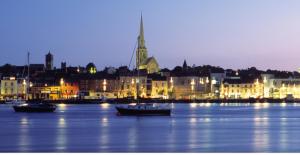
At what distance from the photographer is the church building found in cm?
11300

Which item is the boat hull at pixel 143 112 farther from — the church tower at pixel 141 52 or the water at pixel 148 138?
the church tower at pixel 141 52

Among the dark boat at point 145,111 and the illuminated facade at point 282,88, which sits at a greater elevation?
the illuminated facade at point 282,88

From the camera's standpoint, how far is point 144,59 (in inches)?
4685

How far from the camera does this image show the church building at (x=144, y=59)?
113000mm

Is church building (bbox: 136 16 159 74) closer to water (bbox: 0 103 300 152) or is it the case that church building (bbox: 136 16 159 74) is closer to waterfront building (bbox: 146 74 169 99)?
waterfront building (bbox: 146 74 169 99)

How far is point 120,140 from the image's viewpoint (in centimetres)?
2888

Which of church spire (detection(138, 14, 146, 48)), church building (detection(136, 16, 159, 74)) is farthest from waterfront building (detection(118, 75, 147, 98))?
church spire (detection(138, 14, 146, 48))

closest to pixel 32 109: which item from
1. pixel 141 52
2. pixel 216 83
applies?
pixel 216 83

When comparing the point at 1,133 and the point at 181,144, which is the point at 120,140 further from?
the point at 1,133

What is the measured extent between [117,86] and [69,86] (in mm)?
6135

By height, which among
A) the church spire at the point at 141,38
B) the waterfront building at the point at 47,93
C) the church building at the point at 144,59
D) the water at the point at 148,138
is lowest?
the water at the point at 148,138

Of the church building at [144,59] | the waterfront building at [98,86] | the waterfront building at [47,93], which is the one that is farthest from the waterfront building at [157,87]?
the waterfront building at [47,93]

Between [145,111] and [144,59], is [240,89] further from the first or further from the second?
[145,111]

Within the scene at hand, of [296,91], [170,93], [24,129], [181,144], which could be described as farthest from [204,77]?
[181,144]
